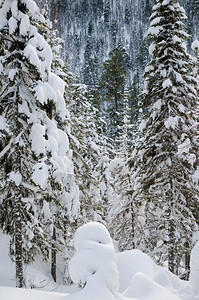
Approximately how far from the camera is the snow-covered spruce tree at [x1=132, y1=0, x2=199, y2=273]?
12898 mm

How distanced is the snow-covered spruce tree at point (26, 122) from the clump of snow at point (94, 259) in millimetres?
2305

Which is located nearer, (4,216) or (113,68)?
(4,216)

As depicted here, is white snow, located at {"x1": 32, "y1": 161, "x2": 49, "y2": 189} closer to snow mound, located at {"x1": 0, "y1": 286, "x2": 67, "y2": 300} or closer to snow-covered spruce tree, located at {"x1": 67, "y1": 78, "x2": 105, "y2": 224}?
snow mound, located at {"x1": 0, "y1": 286, "x2": 67, "y2": 300}

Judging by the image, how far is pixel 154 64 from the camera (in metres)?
13.6

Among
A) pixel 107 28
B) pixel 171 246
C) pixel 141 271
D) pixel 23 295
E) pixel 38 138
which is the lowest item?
pixel 141 271

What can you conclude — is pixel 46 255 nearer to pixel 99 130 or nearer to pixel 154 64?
pixel 154 64

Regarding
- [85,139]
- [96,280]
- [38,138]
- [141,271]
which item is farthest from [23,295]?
[85,139]

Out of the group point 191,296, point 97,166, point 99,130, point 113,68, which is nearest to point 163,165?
point 191,296

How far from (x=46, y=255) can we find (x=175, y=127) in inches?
295

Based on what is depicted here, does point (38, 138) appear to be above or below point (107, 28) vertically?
below

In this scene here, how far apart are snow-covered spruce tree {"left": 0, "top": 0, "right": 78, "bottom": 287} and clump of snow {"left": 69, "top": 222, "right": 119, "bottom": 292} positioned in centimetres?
230

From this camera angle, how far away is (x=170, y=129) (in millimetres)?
12820

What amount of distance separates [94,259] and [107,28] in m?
163

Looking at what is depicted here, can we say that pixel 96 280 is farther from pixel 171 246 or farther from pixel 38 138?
pixel 171 246
